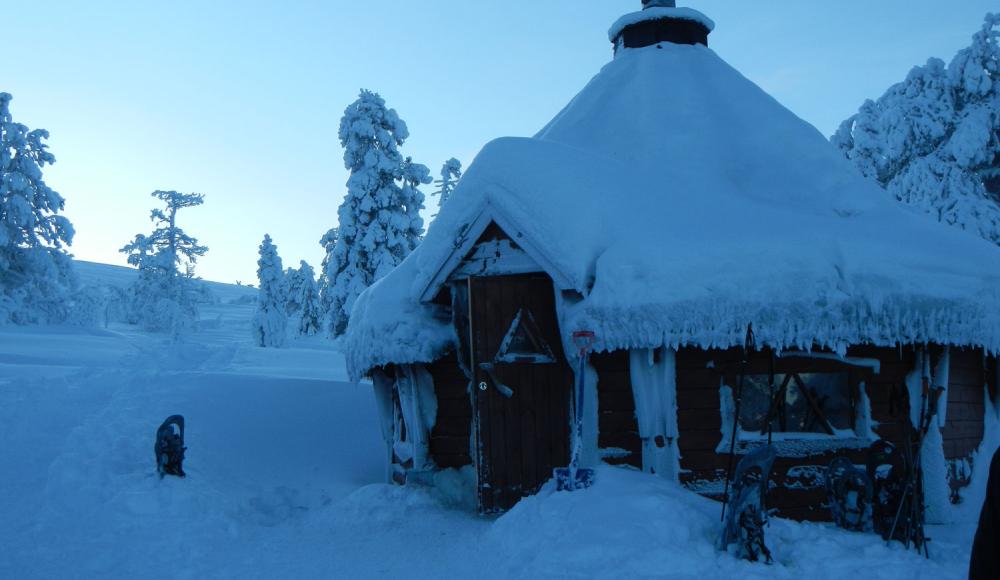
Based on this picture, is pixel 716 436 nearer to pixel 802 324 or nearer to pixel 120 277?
pixel 802 324

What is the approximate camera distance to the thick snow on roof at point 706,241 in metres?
7.82

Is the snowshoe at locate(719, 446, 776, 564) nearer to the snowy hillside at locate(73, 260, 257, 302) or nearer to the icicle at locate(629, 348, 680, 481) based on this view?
the icicle at locate(629, 348, 680, 481)

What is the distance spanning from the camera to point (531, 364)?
892cm

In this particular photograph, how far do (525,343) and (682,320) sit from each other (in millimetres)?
2107

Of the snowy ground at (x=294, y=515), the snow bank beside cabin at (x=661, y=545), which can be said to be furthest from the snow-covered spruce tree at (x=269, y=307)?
the snow bank beside cabin at (x=661, y=545)

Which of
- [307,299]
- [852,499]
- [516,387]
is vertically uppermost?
[307,299]

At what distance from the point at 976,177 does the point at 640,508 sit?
18.4m

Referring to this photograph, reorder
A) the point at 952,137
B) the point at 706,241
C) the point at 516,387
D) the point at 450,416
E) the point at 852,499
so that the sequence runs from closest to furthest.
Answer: the point at 852,499
the point at 706,241
the point at 516,387
the point at 450,416
the point at 952,137

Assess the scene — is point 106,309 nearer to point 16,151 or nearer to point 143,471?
point 16,151

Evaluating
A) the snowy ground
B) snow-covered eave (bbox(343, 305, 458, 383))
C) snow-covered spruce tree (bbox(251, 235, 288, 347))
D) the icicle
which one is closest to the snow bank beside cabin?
the snowy ground

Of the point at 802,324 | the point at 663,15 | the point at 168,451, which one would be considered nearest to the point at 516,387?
the point at 802,324

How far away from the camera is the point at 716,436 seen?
27.6 ft

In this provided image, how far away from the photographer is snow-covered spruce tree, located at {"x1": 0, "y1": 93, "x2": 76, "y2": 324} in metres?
26.7

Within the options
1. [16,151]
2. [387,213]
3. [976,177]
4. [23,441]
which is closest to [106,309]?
[16,151]
